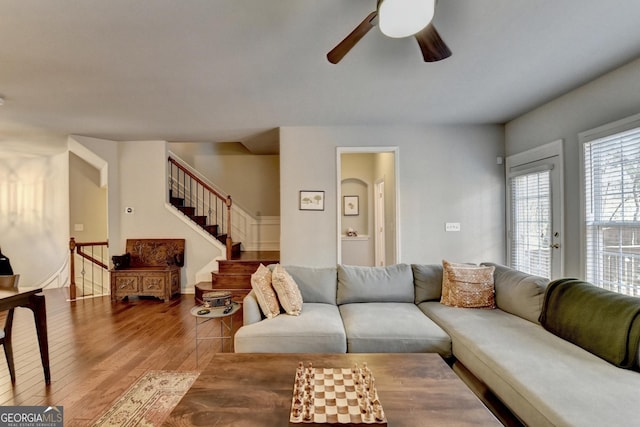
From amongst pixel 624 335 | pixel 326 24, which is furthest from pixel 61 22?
pixel 624 335

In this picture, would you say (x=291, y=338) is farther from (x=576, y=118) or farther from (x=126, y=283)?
(x=126, y=283)

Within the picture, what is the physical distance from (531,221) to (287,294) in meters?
3.38

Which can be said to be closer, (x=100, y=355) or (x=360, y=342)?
(x=360, y=342)

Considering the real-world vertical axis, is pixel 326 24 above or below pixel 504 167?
above

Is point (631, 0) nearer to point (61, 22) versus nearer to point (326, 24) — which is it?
point (326, 24)

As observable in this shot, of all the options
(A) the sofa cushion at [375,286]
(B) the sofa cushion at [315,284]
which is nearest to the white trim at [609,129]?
(A) the sofa cushion at [375,286]

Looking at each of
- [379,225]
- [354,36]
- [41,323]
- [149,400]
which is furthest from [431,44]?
[379,225]

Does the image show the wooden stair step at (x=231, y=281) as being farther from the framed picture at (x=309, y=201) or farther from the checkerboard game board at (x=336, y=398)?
the checkerboard game board at (x=336, y=398)

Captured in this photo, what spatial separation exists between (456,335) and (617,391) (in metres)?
0.90

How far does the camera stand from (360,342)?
92.0 inches

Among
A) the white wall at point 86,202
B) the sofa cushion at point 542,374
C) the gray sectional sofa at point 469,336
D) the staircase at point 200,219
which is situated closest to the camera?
the sofa cushion at point 542,374

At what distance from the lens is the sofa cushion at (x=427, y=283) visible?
10.2ft

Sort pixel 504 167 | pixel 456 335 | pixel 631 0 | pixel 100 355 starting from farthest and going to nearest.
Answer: pixel 504 167 → pixel 100 355 → pixel 456 335 → pixel 631 0

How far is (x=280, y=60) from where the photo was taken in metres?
2.59
